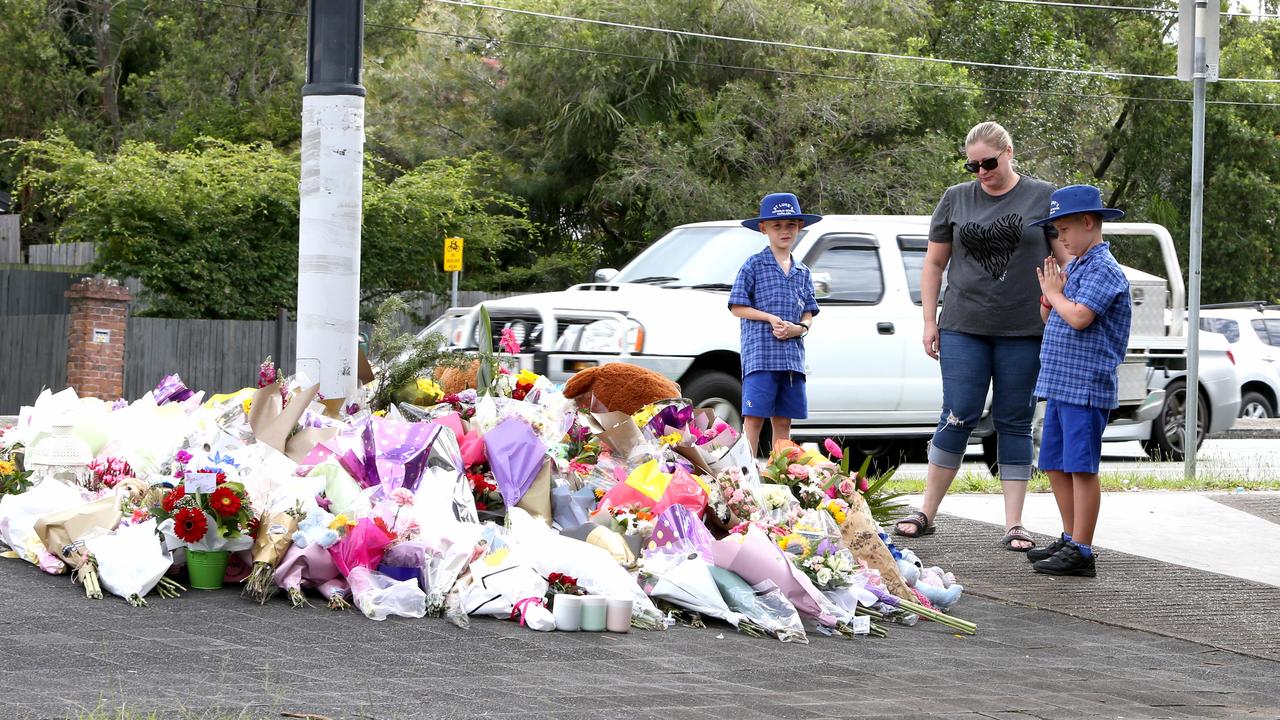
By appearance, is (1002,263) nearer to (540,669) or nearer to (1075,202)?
(1075,202)

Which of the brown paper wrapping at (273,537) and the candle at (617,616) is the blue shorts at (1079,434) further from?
the brown paper wrapping at (273,537)

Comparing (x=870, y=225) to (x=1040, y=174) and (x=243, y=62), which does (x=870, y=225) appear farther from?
(x=243, y=62)

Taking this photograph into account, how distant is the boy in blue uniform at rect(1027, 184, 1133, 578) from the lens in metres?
6.64

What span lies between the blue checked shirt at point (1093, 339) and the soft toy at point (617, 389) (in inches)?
67.3

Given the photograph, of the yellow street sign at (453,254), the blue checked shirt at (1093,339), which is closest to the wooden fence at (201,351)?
the yellow street sign at (453,254)

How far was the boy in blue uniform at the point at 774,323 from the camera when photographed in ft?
27.0

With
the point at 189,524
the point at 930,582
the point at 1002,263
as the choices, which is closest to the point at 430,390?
the point at 189,524

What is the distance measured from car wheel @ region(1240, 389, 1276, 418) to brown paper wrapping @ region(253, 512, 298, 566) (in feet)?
67.9

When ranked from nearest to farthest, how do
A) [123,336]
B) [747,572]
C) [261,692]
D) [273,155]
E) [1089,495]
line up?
[261,692] → [747,572] → [1089,495] → [123,336] → [273,155]

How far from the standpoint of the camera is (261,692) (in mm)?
4016

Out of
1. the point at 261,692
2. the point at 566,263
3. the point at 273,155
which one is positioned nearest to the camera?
the point at 261,692

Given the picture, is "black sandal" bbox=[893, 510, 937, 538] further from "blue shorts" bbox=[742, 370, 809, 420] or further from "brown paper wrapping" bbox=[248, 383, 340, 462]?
"brown paper wrapping" bbox=[248, 383, 340, 462]

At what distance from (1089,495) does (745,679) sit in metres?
2.68

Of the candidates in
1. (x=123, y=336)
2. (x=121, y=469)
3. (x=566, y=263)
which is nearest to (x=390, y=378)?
(x=121, y=469)
